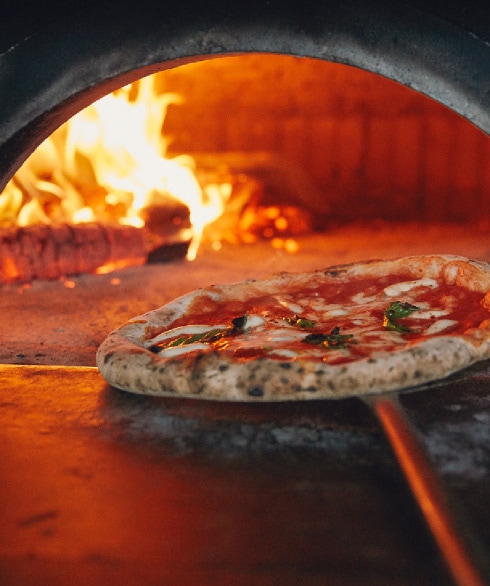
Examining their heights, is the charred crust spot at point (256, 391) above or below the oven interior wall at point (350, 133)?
below

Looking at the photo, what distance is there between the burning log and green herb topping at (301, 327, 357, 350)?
281 cm

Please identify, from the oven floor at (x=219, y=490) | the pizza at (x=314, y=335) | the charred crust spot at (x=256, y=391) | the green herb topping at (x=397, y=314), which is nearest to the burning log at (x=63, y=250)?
the pizza at (x=314, y=335)

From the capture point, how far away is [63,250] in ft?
14.3

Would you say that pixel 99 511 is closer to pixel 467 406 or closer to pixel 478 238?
pixel 467 406

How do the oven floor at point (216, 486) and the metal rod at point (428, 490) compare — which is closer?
the metal rod at point (428, 490)

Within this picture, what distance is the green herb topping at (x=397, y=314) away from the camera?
195cm

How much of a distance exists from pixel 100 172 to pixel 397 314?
3918 millimetres

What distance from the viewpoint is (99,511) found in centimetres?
127

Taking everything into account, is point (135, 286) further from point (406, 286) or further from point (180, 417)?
point (180, 417)

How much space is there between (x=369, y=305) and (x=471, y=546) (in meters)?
1.29

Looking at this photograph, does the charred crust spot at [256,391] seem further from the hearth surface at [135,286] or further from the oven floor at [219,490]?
the hearth surface at [135,286]

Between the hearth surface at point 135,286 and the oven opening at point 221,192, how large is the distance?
0.02 m

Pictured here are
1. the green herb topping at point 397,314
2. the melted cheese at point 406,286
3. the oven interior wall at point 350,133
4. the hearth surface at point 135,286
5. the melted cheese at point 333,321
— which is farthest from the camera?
the oven interior wall at point 350,133

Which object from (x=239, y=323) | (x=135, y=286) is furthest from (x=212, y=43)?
(x=135, y=286)
